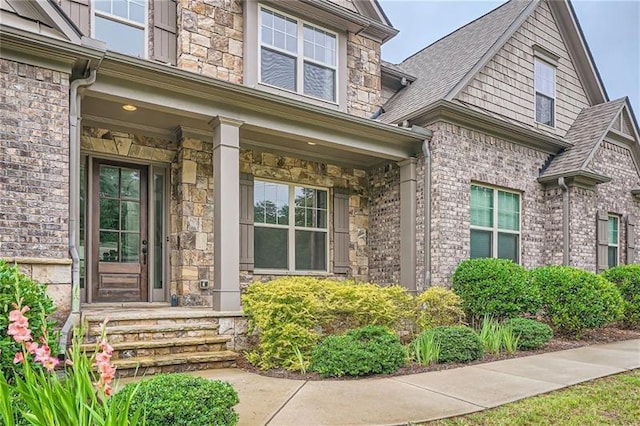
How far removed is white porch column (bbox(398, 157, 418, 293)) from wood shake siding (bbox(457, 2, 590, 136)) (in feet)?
5.68

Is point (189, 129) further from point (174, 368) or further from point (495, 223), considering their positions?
point (495, 223)

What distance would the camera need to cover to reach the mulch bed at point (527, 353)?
5.10 m

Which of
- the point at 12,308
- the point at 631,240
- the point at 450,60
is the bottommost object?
the point at 12,308

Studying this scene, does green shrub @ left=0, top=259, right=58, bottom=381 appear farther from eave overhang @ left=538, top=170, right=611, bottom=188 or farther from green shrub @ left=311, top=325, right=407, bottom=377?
eave overhang @ left=538, top=170, right=611, bottom=188

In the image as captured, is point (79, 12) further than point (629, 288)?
No

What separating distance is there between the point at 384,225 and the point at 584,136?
5.18m

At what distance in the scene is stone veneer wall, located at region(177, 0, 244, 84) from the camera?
7555 mm

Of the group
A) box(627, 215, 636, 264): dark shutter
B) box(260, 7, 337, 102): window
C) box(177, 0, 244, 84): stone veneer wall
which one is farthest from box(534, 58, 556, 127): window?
box(177, 0, 244, 84): stone veneer wall

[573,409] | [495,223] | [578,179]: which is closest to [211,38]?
[495,223]

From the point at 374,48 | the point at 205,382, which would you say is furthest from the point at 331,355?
the point at 374,48

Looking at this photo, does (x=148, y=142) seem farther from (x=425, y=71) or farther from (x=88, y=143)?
(x=425, y=71)

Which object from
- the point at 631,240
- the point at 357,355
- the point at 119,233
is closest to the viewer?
the point at 357,355

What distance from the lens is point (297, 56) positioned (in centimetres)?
851

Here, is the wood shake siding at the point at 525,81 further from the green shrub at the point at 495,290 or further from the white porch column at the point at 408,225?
the green shrub at the point at 495,290
